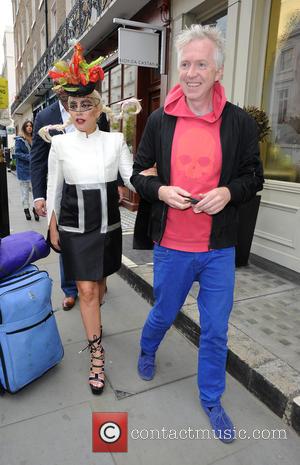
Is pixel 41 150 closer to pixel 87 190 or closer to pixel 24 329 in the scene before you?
pixel 87 190

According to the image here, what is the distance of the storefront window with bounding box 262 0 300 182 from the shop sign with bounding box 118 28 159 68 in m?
2.45

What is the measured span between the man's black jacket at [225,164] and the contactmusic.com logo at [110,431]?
108 cm

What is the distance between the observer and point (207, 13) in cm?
542

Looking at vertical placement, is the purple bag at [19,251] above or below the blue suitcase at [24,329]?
above

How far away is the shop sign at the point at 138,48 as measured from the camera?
19.6 feet

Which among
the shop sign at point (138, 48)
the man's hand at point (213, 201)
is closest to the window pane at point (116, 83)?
the shop sign at point (138, 48)

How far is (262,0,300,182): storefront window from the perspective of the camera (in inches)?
159

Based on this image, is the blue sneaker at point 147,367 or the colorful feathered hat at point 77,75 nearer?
the colorful feathered hat at point 77,75

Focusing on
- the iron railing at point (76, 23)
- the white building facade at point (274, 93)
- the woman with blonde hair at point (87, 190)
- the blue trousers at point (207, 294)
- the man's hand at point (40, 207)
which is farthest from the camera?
the iron railing at point (76, 23)

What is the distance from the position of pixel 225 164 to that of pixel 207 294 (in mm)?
698

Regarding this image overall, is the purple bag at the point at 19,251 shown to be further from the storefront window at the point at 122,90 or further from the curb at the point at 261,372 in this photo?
the storefront window at the point at 122,90

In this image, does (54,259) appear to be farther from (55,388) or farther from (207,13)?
(207,13)

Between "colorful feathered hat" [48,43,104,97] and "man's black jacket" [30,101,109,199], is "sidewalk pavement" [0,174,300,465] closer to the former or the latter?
"man's black jacket" [30,101,109,199]

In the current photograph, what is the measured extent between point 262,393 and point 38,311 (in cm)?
150
